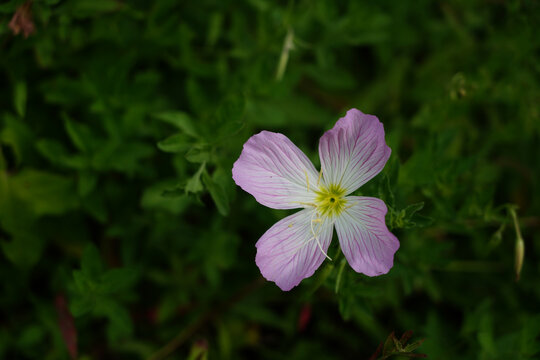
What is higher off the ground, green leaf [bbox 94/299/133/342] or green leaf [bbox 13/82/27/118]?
green leaf [bbox 13/82/27/118]

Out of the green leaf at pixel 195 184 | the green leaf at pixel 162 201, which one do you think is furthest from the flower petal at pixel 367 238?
the green leaf at pixel 162 201

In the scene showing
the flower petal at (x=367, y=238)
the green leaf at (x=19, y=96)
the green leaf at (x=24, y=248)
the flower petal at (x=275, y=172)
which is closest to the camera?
the flower petal at (x=367, y=238)

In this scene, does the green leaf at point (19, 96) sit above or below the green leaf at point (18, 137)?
above

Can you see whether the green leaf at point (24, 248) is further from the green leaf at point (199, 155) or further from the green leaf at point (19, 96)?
the green leaf at point (199, 155)

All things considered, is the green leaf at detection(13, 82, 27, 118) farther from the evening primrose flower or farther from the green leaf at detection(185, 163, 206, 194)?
the evening primrose flower

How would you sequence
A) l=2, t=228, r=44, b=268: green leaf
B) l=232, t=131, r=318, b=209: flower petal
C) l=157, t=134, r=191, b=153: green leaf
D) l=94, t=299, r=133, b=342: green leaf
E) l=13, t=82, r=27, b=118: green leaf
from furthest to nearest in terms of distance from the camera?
l=2, t=228, r=44, b=268: green leaf → l=13, t=82, r=27, b=118: green leaf → l=94, t=299, r=133, b=342: green leaf → l=157, t=134, r=191, b=153: green leaf → l=232, t=131, r=318, b=209: flower petal

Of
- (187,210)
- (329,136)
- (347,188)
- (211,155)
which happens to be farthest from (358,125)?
(187,210)

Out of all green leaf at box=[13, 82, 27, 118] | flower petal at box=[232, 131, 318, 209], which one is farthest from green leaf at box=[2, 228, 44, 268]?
flower petal at box=[232, 131, 318, 209]

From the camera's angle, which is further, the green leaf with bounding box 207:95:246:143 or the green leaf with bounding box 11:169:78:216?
the green leaf with bounding box 11:169:78:216
